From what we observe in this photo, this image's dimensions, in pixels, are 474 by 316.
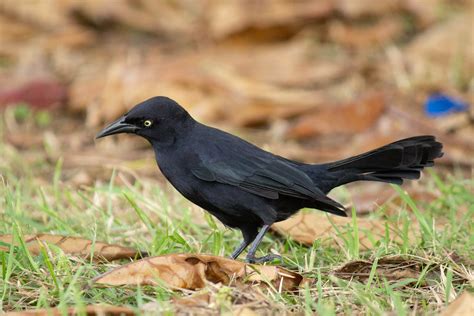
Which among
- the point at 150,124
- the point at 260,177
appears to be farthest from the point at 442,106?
the point at 150,124

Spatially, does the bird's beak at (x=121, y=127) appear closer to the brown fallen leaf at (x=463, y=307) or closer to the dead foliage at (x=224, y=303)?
the dead foliage at (x=224, y=303)

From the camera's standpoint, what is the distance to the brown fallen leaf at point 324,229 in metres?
4.34

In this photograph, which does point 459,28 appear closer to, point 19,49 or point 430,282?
point 19,49

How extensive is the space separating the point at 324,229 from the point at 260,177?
527 mm

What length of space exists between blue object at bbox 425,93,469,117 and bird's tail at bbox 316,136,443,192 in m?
2.97

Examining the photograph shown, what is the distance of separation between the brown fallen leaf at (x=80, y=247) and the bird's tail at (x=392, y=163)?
40.5 inches

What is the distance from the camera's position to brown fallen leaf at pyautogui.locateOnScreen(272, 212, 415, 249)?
4.34m

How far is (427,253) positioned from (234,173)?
0.94 metres

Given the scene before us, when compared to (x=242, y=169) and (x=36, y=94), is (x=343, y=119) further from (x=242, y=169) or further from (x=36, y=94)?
(x=242, y=169)

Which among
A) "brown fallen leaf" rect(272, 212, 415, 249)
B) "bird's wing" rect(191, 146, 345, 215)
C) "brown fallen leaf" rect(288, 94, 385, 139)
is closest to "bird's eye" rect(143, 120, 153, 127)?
"bird's wing" rect(191, 146, 345, 215)

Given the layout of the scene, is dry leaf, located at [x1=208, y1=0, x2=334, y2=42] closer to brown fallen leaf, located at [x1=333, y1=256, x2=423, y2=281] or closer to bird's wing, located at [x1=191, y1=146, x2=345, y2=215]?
bird's wing, located at [x1=191, y1=146, x2=345, y2=215]

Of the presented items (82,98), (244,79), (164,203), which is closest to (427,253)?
(164,203)

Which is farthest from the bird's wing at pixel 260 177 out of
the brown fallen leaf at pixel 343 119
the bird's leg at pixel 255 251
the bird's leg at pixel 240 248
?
the brown fallen leaf at pixel 343 119

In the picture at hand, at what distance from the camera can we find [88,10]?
9930mm
